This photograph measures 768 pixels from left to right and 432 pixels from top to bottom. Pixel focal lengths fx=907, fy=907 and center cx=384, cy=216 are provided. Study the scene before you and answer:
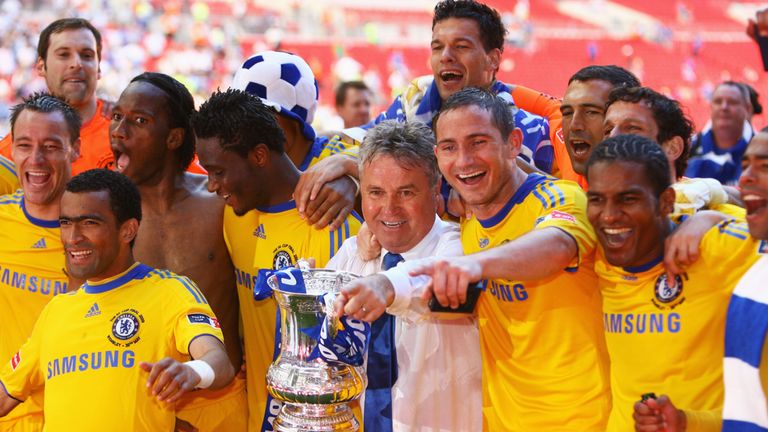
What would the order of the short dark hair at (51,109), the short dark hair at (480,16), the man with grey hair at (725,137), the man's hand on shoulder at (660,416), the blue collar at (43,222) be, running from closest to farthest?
the man's hand on shoulder at (660,416) → the blue collar at (43,222) → the short dark hair at (51,109) → the short dark hair at (480,16) → the man with grey hair at (725,137)

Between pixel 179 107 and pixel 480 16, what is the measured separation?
65.7 inches

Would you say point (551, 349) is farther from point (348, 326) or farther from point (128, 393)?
point (128, 393)

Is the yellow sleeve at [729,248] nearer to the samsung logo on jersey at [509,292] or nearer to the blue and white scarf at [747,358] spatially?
the blue and white scarf at [747,358]

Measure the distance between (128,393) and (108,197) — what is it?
81cm

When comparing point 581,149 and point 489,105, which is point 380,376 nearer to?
point 489,105

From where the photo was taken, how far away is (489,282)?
3398 mm

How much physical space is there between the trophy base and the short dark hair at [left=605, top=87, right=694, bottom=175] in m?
1.62

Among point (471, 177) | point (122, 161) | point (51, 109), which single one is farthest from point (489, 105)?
point (51, 109)

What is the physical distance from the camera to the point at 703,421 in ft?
9.30

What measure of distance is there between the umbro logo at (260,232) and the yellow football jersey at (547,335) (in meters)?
1.19

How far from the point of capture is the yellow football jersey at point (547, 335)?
3.17 meters

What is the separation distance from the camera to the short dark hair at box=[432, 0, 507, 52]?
191 inches

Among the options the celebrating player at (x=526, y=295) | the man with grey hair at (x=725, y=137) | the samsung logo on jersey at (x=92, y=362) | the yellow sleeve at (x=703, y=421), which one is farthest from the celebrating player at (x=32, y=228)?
the man with grey hair at (x=725, y=137)

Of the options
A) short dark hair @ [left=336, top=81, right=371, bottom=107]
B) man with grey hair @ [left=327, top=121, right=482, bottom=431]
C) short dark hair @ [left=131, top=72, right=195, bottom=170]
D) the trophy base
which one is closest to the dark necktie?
man with grey hair @ [left=327, top=121, right=482, bottom=431]
